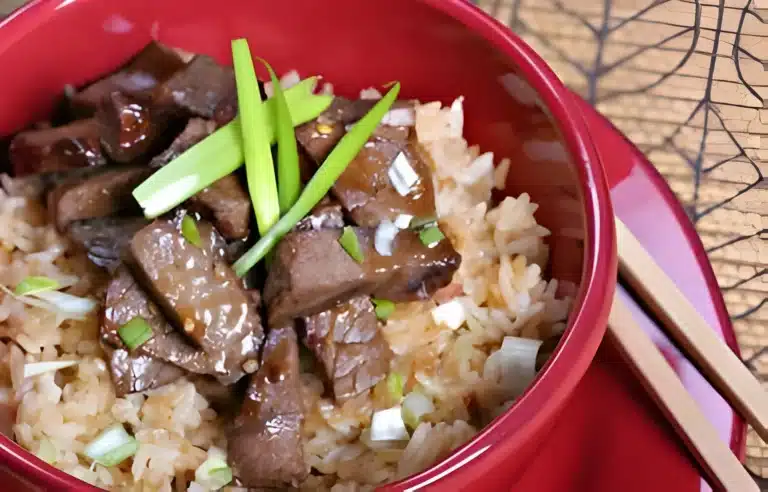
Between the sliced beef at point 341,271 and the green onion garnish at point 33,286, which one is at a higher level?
the sliced beef at point 341,271

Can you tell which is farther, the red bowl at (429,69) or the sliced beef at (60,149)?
the sliced beef at (60,149)

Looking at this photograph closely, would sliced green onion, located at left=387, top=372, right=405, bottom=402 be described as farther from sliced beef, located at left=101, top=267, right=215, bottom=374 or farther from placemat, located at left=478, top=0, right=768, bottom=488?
placemat, located at left=478, top=0, right=768, bottom=488

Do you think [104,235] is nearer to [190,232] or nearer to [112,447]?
[190,232]

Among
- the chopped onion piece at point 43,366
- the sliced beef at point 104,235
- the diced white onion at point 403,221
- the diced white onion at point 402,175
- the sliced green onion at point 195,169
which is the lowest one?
the chopped onion piece at point 43,366

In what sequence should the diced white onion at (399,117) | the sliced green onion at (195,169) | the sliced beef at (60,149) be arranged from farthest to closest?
1. the diced white onion at (399,117)
2. the sliced beef at (60,149)
3. the sliced green onion at (195,169)

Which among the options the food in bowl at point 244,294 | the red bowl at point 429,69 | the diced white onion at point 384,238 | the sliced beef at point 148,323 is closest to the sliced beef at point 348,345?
the food in bowl at point 244,294

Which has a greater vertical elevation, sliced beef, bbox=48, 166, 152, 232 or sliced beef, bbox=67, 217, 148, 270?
sliced beef, bbox=48, 166, 152, 232

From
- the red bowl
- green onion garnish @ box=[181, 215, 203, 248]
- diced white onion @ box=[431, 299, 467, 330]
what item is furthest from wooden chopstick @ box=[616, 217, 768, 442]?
green onion garnish @ box=[181, 215, 203, 248]

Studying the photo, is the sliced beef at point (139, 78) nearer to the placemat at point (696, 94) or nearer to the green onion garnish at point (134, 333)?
the green onion garnish at point (134, 333)
